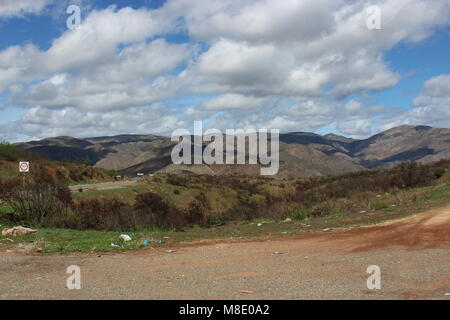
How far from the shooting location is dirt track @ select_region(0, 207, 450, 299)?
23.8 ft

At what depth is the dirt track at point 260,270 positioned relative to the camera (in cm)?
727

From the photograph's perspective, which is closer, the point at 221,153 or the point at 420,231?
the point at 420,231

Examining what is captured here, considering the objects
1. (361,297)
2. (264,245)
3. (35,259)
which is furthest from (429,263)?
(35,259)

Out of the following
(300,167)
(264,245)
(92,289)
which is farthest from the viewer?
(300,167)

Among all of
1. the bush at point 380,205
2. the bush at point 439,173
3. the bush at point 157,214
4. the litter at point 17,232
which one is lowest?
the bush at point 157,214

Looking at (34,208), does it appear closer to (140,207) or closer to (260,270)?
(140,207)

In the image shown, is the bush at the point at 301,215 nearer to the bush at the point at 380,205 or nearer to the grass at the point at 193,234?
the grass at the point at 193,234

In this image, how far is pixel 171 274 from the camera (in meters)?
8.94

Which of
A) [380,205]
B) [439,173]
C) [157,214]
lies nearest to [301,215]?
[380,205]

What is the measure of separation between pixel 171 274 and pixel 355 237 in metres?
6.53

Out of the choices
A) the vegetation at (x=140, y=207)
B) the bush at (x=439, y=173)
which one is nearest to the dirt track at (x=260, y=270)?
the vegetation at (x=140, y=207)

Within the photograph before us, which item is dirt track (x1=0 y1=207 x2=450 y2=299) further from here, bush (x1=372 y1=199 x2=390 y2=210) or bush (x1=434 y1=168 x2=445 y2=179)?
bush (x1=434 y1=168 x2=445 y2=179)

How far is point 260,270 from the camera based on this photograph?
9.08m
